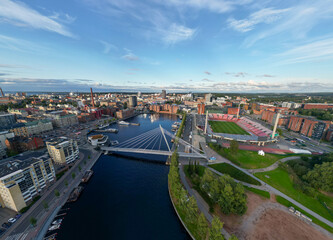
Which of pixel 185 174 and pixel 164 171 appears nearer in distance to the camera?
pixel 185 174

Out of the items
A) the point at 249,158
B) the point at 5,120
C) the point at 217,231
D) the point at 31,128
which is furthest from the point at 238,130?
the point at 5,120

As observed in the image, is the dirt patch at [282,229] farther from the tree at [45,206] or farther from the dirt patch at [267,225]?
the tree at [45,206]

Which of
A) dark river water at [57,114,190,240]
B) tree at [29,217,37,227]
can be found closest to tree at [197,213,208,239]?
dark river water at [57,114,190,240]

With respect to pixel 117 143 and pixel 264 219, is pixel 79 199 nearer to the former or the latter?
pixel 117 143

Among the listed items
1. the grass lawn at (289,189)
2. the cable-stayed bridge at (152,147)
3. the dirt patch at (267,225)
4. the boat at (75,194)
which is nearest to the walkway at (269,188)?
the grass lawn at (289,189)

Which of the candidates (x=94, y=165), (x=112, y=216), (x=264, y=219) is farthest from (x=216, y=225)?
(x=94, y=165)

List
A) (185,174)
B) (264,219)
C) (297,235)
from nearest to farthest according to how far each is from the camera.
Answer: (297,235) → (264,219) → (185,174)

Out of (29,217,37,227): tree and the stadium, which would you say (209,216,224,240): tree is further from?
the stadium
